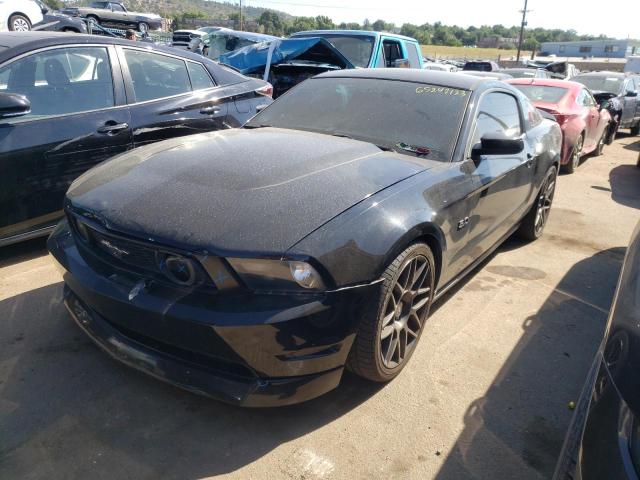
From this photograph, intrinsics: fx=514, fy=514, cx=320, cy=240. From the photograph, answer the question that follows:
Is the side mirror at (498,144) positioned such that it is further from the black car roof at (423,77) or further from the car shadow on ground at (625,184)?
the car shadow on ground at (625,184)

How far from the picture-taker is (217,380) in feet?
6.67

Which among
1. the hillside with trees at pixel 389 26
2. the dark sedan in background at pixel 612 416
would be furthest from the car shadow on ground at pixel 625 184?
the hillside with trees at pixel 389 26

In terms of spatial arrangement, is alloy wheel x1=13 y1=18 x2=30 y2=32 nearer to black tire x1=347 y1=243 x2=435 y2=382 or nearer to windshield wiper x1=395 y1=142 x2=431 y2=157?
windshield wiper x1=395 y1=142 x2=431 y2=157

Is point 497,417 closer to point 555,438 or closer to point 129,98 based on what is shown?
point 555,438

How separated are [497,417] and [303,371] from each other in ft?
3.43

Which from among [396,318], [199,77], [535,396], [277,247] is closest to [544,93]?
[199,77]

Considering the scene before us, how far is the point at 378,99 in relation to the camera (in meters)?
3.44

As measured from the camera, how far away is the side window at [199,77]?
4.63 m

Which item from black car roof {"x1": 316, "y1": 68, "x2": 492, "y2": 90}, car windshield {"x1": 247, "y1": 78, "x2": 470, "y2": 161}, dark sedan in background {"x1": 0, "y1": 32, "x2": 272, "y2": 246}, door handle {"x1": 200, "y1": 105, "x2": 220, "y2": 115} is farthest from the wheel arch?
door handle {"x1": 200, "y1": 105, "x2": 220, "y2": 115}

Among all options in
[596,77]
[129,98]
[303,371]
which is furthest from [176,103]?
[596,77]

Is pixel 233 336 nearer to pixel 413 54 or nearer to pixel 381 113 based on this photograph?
pixel 381 113

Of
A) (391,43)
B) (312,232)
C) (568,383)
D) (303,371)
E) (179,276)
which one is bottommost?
(568,383)

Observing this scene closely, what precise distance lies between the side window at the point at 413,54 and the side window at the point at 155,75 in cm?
547

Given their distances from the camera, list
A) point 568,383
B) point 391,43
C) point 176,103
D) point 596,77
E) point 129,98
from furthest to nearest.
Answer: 1. point 596,77
2. point 391,43
3. point 176,103
4. point 129,98
5. point 568,383
